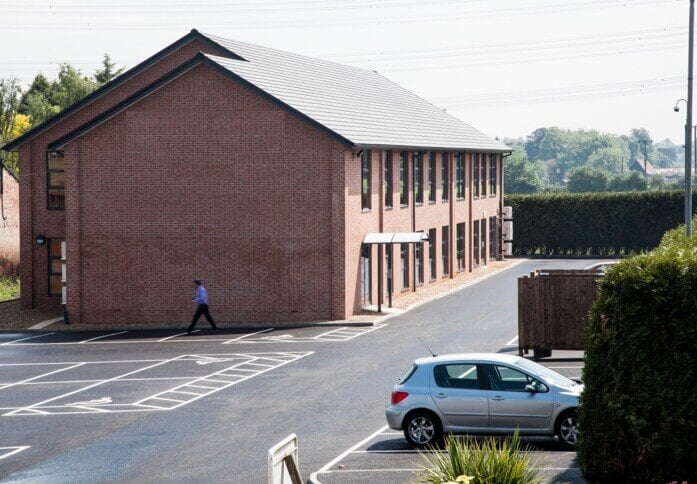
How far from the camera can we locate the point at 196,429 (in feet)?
73.1

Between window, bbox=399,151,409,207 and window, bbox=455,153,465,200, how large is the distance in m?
8.38

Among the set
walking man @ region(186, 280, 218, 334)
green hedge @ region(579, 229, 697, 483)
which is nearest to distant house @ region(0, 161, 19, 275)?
walking man @ region(186, 280, 218, 334)

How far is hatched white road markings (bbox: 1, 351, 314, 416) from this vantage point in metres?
24.9

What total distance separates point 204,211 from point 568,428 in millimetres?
22405

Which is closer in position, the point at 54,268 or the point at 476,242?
the point at 54,268

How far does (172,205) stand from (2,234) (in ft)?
64.0

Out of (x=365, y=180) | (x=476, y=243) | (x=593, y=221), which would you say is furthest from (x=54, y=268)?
(x=593, y=221)

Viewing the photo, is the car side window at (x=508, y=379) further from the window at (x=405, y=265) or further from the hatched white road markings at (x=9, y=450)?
the window at (x=405, y=265)

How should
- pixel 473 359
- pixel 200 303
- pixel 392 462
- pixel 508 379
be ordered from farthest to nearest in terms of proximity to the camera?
pixel 200 303 < pixel 473 359 < pixel 508 379 < pixel 392 462

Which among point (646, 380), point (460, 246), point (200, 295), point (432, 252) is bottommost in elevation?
point (200, 295)

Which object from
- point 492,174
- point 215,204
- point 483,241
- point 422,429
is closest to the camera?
point 422,429

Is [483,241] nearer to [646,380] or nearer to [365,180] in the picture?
[365,180]

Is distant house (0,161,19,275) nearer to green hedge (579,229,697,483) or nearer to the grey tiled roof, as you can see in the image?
the grey tiled roof

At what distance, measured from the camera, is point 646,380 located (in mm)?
14961
